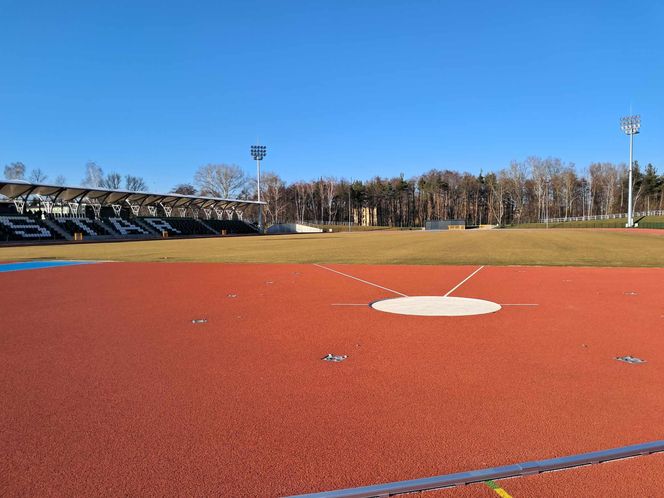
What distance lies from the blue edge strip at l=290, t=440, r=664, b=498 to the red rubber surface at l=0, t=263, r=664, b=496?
0.12m

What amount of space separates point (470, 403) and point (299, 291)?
26.0ft

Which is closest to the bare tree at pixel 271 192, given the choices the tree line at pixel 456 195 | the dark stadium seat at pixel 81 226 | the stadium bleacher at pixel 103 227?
the tree line at pixel 456 195

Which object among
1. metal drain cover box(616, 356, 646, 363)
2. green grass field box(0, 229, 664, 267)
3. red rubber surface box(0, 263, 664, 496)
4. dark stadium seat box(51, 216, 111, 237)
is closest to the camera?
red rubber surface box(0, 263, 664, 496)

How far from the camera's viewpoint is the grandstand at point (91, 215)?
2158 inches

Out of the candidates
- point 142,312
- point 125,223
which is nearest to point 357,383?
point 142,312

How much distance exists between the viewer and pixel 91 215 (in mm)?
67750

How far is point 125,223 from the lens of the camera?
68.7m

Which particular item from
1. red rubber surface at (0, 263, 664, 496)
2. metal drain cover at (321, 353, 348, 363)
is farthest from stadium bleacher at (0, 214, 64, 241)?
metal drain cover at (321, 353, 348, 363)

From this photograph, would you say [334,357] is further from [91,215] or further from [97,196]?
[91,215]

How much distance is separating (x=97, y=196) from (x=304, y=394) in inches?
2685

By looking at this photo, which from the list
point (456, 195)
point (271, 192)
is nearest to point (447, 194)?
point (456, 195)

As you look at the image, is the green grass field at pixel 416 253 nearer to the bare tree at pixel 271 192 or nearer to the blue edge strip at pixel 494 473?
the blue edge strip at pixel 494 473

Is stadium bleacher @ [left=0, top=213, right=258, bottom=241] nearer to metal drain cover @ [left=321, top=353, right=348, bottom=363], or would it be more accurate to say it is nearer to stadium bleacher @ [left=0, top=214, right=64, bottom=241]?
stadium bleacher @ [left=0, top=214, right=64, bottom=241]

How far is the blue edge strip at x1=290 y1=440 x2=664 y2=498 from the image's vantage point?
3.04 m
